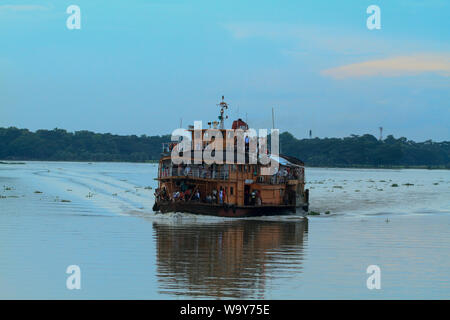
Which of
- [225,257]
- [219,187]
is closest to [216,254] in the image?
[225,257]

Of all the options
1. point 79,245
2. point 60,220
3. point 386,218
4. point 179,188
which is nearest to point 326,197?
point 386,218

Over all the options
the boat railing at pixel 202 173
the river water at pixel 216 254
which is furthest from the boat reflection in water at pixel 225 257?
the boat railing at pixel 202 173

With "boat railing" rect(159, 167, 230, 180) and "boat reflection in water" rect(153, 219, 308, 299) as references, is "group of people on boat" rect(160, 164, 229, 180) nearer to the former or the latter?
"boat railing" rect(159, 167, 230, 180)

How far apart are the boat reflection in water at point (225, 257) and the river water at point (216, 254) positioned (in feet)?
0.14

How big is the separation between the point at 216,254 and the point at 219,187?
14.6 m

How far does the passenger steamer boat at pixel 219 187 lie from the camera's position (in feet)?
131

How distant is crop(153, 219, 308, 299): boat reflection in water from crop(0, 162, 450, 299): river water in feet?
0.14

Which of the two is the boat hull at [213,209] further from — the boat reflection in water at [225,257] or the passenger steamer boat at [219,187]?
the boat reflection in water at [225,257]

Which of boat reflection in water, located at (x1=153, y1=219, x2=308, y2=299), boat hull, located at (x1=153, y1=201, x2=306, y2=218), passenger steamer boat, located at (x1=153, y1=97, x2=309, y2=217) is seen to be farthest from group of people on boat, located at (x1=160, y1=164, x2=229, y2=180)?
boat reflection in water, located at (x1=153, y1=219, x2=308, y2=299)

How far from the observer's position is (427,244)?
29906 millimetres

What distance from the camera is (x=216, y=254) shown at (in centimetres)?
2595

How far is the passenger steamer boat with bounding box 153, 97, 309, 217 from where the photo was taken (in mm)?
39906

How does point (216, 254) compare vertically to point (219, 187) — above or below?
below

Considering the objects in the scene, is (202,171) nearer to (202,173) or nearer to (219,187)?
(202,173)
